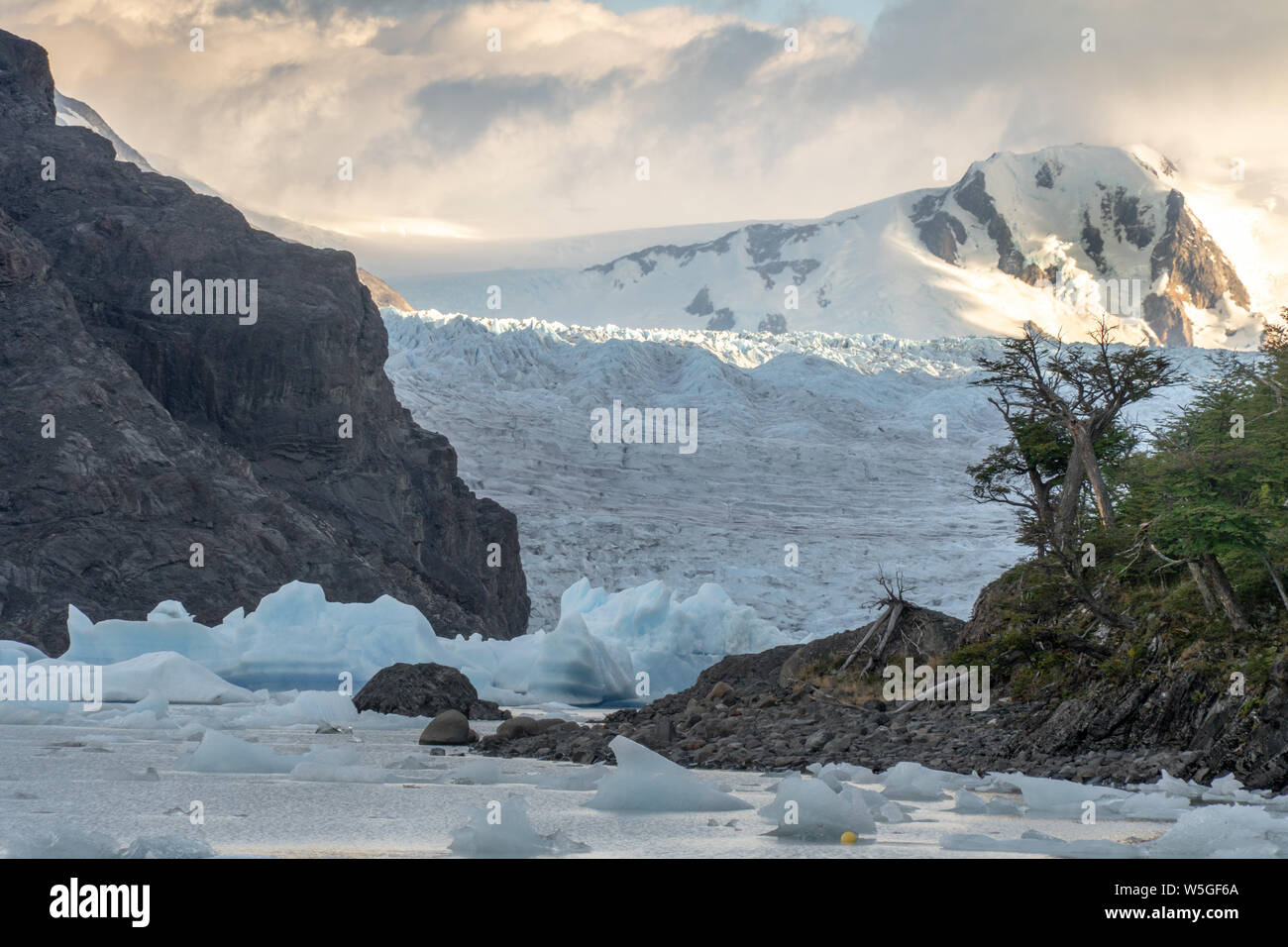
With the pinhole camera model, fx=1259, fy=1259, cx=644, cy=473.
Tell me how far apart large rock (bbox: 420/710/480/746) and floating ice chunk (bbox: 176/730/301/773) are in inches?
196

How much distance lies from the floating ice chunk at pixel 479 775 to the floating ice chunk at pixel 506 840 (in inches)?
182

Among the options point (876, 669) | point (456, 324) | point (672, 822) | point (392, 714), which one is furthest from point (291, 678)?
point (456, 324)

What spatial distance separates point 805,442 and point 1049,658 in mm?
83205

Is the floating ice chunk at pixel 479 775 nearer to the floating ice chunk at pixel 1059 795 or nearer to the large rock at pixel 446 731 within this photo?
the floating ice chunk at pixel 1059 795

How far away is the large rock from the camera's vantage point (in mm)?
18125

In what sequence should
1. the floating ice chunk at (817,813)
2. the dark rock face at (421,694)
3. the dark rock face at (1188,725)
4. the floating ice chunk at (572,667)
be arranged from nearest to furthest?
the floating ice chunk at (817,813) < the dark rock face at (1188,725) < the dark rock face at (421,694) < the floating ice chunk at (572,667)

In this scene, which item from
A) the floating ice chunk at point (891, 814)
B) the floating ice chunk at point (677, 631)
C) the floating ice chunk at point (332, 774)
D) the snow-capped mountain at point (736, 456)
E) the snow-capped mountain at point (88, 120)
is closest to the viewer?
the floating ice chunk at point (891, 814)

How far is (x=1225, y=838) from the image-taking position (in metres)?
7.74

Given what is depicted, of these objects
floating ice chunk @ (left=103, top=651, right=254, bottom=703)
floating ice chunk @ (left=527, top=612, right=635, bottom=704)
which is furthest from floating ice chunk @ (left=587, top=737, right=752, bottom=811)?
floating ice chunk @ (left=527, top=612, right=635, bottom=704)

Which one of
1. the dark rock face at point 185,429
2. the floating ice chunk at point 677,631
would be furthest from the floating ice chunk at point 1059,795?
the dark rock face at point 185,429

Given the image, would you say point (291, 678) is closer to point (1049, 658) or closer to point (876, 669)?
point (876, 669)

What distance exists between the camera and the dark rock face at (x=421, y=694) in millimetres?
22969

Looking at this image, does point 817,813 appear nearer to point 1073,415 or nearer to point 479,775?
point 479,775
